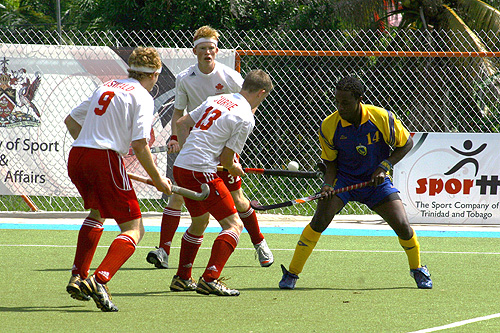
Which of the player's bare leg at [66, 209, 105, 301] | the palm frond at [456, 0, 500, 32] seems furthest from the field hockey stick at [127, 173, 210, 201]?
the palm frond at [456, 0, 500, 32]

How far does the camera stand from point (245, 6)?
21422 mm

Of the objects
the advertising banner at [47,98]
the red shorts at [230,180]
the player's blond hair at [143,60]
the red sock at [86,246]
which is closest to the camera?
the player's blond hair at [143,60]

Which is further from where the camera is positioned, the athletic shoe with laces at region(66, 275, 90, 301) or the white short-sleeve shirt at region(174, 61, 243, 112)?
the white short-sleeve shirt at region(174, 61, 243, 112)

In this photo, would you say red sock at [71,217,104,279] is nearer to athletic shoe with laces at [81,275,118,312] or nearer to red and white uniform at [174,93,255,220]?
athletic shoe with laces at [81,275,118,312]

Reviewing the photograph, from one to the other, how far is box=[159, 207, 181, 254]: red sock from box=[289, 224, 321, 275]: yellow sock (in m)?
1.37

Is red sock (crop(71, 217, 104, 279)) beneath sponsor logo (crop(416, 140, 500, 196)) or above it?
above

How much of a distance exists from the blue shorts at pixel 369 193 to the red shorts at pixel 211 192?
0.97 meters

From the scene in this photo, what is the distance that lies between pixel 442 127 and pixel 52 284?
7.90 metres

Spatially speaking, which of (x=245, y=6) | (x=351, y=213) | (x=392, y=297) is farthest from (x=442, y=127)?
(x=245, y=6)

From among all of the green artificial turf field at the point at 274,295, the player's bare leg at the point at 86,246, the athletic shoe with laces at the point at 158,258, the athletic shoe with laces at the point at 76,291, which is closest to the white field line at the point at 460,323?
the green artificial turf field at the point at 274,295

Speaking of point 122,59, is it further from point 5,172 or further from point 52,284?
point 52,284

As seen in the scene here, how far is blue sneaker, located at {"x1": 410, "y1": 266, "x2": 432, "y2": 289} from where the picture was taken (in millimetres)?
5684

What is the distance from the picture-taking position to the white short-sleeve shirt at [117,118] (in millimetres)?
4746

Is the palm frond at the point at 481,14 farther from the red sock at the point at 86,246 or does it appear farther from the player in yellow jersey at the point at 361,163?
the red sock at the point at 86,246
